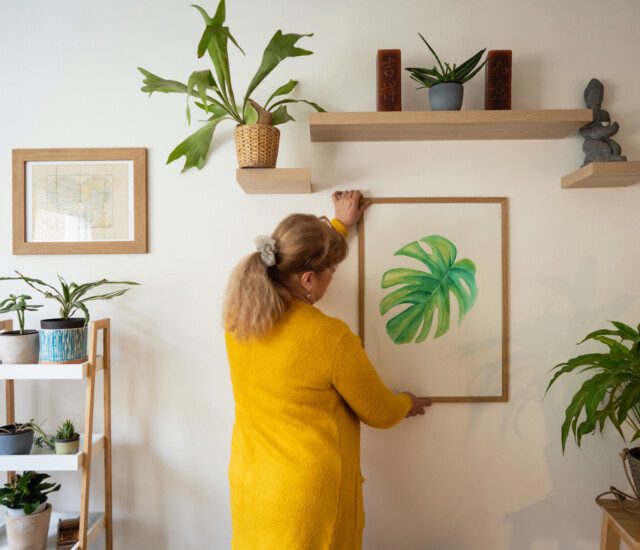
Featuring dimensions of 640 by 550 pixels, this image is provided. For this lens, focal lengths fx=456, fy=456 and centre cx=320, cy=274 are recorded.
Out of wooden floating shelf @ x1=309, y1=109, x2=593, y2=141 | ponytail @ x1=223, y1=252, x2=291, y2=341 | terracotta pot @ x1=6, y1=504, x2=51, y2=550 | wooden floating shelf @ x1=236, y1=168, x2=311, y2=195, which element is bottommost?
terracotta pot @ x1=6, y1=504, x2=51, y2=550

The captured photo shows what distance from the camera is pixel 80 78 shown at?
172 centimetres

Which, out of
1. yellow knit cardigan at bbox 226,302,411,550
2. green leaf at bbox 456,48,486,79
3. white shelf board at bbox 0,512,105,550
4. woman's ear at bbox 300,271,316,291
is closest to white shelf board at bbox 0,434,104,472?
white shelf board at bbox 0,512,105,550

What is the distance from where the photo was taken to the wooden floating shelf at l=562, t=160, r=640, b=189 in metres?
1.50

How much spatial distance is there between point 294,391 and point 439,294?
0.76m

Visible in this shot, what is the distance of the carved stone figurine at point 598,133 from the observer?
159cm

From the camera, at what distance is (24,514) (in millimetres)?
1455

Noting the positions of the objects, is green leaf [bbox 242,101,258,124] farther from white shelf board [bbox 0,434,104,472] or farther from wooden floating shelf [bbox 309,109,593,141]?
white shelf board [bbox 0,434,104,472]

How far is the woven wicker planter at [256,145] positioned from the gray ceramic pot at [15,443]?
1127 mm

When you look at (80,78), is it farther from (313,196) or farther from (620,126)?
(620,126)

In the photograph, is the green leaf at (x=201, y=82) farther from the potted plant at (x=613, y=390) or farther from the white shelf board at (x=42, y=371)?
the potted plant at (x=613, y=390)

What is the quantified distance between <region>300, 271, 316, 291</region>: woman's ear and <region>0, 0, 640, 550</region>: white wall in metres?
0.48

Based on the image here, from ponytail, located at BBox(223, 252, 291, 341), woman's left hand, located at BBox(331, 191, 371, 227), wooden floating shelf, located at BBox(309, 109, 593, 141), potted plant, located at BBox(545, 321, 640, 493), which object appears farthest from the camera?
woman's left hand, located at BBox(331, 191, 371, 227)

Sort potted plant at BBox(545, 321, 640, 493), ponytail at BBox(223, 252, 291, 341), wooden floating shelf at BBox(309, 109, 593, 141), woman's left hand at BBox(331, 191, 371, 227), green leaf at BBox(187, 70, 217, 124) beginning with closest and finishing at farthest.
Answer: ponytail at BBox(223, 252, 291, 341)
potted plant at BBox(545, 321, 640, 493)
green leaf at BBox(187, 70, 217, 124)
wooden floating shelf at BBox(309, 109, 593, 141)
woman's left hand at BBox(331, 191, 371, 227)

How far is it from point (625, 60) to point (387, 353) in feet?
4.67
